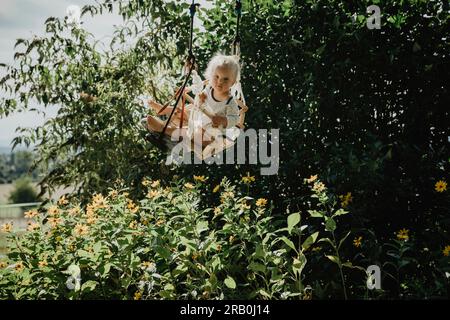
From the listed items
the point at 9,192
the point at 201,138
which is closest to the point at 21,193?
the point at 9,192

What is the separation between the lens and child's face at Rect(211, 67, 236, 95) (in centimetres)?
375

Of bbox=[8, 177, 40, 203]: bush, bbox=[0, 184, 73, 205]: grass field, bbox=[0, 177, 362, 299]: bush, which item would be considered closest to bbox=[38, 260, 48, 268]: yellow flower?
bbox=[0, 177, 362, 299]: bush

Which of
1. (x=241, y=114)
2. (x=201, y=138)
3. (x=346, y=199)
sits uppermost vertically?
(x=241, y=114)

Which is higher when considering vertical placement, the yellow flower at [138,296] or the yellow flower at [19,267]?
the yellow flower at [19,267]

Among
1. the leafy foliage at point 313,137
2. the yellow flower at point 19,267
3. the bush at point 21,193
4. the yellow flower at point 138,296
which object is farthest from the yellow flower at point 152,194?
the bush at point 21,193

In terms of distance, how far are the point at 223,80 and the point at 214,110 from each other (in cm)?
27

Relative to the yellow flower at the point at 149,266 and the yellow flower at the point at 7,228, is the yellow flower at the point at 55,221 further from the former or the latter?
the yellow flower at the point at 149,266

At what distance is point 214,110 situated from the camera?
3947 millimetres

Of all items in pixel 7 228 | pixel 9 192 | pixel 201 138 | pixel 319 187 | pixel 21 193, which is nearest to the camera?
pixel 7 228

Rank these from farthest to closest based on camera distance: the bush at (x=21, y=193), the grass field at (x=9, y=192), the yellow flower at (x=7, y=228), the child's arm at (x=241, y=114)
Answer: the bush at (x=21, y=193), the grass field at (x=9, y=192), the child's arm at (x=241, y=114), the yellow flower at (x=7, y=228)

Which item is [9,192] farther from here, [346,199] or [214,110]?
[346,199]

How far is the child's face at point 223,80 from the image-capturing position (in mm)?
3754

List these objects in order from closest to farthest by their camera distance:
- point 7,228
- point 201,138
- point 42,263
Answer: point 42,263
point 7,228
point 201,138
